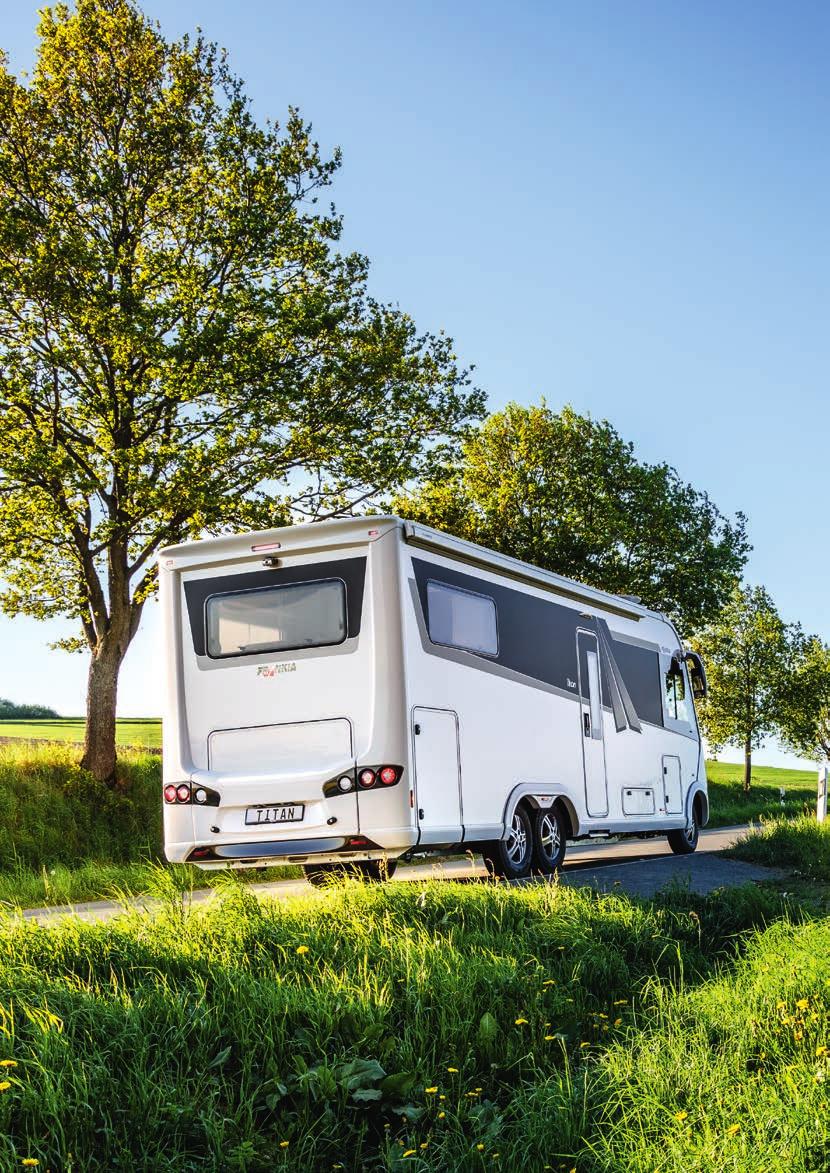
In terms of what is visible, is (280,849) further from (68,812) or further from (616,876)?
(68,812)

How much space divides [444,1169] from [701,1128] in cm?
108

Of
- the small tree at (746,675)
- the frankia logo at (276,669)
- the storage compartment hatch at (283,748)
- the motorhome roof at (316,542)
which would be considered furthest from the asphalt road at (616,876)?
the small tree at (746,675)

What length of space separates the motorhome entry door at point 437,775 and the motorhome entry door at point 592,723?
132 inches

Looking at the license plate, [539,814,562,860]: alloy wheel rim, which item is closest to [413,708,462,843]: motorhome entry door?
the license plate

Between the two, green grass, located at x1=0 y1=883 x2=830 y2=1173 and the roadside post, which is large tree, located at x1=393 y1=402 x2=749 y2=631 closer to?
the roadside post

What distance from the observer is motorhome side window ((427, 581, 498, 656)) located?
11.0 m

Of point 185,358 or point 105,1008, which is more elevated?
point 185,358

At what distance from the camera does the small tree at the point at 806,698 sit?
4503cm

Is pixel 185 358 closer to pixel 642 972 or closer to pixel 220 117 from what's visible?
pixel 220 117

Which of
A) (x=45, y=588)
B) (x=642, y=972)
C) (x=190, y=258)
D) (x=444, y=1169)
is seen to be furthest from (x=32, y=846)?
(x=444, y=1169)

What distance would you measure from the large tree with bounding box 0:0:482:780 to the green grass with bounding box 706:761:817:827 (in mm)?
10524

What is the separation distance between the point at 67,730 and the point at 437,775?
1313 inches

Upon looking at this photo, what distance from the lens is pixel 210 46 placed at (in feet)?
72.8

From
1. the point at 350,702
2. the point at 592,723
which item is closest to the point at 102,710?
the point at 592,723
